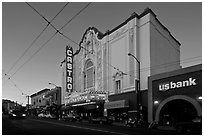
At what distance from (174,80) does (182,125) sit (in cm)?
1174

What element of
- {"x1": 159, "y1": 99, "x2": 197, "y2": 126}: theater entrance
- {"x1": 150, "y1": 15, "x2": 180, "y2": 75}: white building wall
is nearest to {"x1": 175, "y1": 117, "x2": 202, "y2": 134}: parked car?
{"x1": 159, "y1": 99, "x2": 197, "y2": 126}: theater entrance

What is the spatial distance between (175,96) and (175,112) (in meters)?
3.09

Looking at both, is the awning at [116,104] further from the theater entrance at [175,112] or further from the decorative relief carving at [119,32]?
the decorative relief carving at [119,32]

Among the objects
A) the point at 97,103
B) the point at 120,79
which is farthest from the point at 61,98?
the point at 120,79

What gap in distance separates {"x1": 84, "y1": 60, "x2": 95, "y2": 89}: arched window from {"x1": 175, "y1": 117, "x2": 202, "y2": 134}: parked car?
2879 centimetres

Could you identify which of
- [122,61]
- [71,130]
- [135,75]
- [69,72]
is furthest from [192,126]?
[69,72]

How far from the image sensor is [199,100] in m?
29.9

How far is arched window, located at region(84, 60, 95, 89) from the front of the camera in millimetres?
50294

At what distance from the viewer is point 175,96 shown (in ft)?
106

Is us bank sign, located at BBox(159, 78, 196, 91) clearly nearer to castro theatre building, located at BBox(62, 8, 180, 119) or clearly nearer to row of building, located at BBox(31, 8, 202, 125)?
row of building, located at BBox(31, 8, 202, 125)

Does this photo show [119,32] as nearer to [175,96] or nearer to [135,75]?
[135,75]

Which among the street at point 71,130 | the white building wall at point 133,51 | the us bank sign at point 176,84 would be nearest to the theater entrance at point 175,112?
the us bank sign at point 176,84

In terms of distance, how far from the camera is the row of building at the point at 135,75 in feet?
108

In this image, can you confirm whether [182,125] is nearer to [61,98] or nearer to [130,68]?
[130,68]
